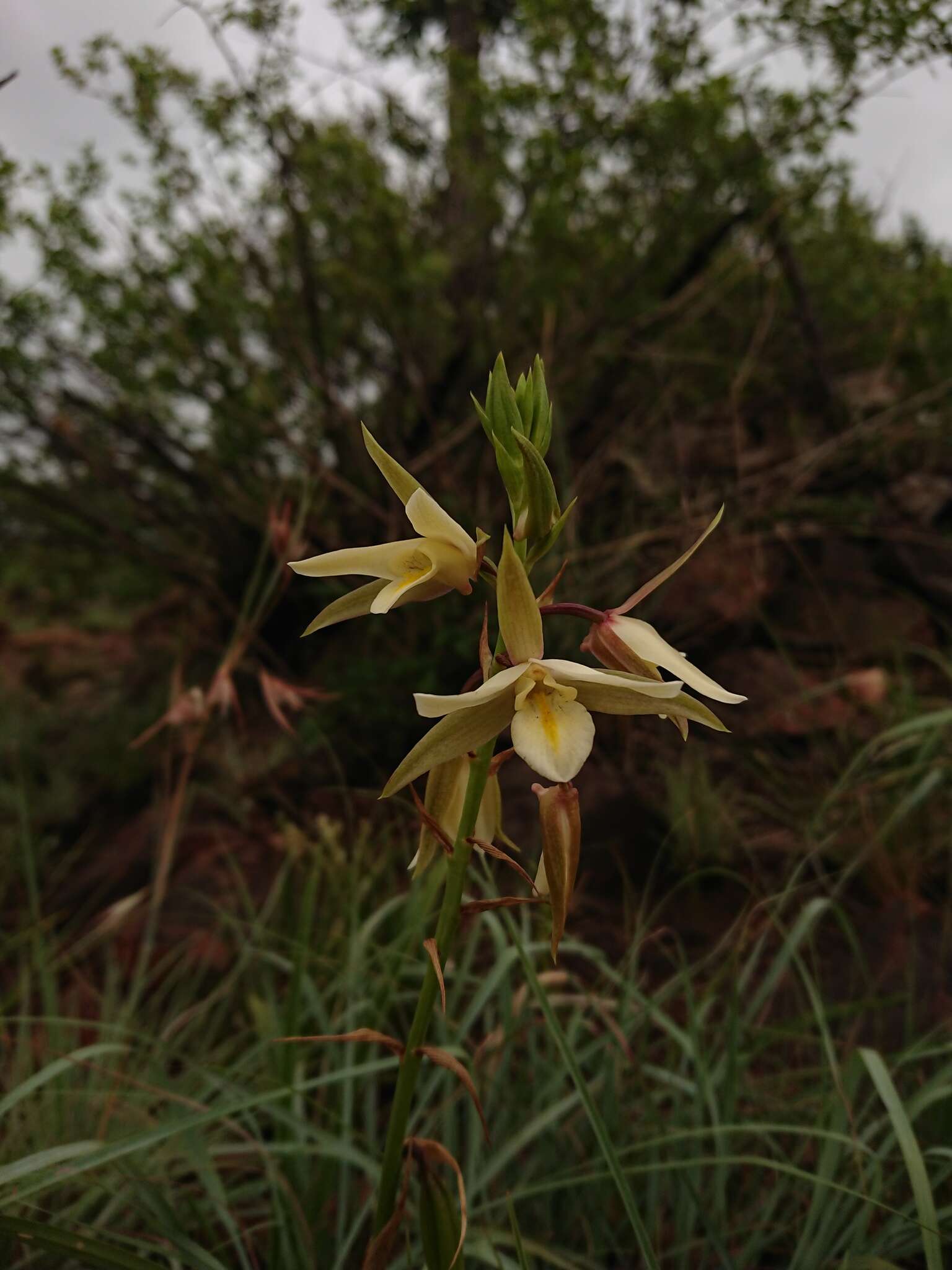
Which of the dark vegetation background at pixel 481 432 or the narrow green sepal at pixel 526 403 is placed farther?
the dark vegetation background at pixel 481 432

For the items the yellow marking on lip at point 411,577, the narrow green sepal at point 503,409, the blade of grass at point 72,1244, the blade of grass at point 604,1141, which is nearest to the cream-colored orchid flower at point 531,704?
the yellow marking on lip at point 411,577

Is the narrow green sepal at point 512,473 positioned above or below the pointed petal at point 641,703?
above

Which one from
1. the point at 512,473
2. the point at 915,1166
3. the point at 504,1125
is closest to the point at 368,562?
the point at 512,473

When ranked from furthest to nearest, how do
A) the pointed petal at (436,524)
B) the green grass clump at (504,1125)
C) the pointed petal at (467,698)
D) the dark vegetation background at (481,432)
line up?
the dark vegetation background at (481,432) < the green grass clump at (504,1125) < the pointed petal at (436,524) < the pointed petal at (467,698)

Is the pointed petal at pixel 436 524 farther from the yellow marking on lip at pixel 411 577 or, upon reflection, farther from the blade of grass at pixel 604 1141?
the blade of grass at pixel 604 1141

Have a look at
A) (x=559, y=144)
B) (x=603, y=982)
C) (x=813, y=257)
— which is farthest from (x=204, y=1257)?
(x=813, y=257)

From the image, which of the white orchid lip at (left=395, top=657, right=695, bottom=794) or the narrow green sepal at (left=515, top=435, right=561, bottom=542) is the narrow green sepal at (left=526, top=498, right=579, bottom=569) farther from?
the white orchid lip at (left=395, top=657, right=695, bottom=794)

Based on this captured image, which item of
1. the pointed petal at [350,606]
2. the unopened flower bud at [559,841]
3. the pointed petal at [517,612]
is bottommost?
the unopened flower bud at [559,841]

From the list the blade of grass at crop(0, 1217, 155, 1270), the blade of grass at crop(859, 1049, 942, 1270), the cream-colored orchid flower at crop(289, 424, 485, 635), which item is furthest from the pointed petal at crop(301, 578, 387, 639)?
the blade of grass at crop(859, 1049, 942, 1270)
